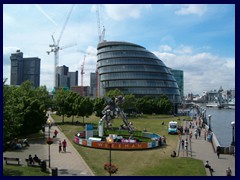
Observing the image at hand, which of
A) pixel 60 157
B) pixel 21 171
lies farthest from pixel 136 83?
pixel 21 171

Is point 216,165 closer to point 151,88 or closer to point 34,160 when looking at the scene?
point 34,160

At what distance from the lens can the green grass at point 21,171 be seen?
75.0ft

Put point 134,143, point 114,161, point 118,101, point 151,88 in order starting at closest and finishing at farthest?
point 114,161 → point 134,143 → point 118,101 → point 151,88

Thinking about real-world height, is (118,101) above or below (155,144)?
above

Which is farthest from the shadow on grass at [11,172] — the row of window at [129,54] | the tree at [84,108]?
the row of window at [129,54]

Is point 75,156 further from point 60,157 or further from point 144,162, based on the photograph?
point 144,162

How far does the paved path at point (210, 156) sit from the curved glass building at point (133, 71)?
7246 centimetres

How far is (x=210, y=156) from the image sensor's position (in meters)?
32.1

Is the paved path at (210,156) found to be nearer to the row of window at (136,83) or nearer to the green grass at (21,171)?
the green grass at (21,171)

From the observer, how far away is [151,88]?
11506cm

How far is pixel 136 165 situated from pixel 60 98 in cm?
4076

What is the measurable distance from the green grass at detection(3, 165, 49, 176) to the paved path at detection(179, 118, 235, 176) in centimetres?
1444
